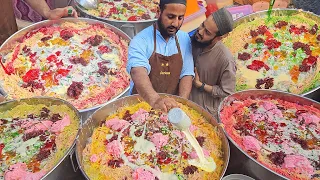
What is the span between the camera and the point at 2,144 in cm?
296

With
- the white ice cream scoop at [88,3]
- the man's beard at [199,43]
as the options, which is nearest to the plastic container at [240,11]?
the white ice cream scoop at [88,3]

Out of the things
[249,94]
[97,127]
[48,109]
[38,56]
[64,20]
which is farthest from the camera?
[64,20]

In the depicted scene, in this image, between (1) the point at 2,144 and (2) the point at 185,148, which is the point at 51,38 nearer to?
(1) the point at 2,144

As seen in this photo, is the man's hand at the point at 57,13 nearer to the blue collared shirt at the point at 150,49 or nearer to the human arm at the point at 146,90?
the blue collared shirt at the point at 150,49

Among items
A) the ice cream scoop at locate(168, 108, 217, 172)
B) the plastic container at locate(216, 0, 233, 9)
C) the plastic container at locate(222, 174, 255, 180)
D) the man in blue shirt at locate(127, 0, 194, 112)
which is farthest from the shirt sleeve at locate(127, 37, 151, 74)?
the plastic container at locate(216, 0, 233, 9)

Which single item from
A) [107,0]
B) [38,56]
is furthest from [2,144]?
[107,0]

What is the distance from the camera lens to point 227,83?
3432 millimetres

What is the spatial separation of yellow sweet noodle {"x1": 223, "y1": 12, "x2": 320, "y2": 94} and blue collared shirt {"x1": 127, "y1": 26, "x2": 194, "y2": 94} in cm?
105

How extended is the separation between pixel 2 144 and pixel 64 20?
2.26m

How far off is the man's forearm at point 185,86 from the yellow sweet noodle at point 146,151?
0.74 feet

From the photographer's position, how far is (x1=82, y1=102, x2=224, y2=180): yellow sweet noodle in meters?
2.67

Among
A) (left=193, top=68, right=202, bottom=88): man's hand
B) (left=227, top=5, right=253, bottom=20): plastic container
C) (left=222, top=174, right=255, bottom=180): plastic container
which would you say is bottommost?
(left=222, top=174, right=255, bottom=180): plastic container

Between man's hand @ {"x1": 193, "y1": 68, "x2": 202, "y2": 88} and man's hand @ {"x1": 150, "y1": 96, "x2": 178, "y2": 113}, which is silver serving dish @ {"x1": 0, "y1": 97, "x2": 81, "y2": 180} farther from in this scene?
man's hand @ {"x1": 193, "y1": 68, "x2": 202, "y2": 88}

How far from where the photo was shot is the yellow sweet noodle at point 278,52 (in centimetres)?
417
